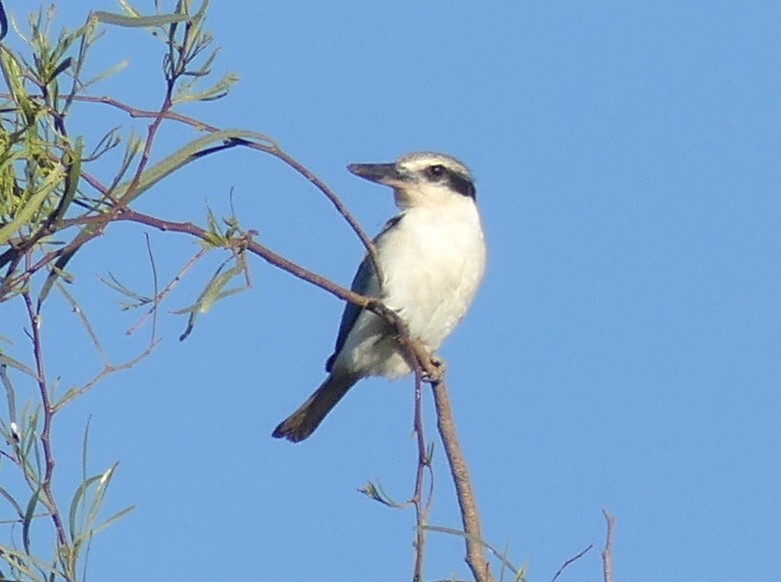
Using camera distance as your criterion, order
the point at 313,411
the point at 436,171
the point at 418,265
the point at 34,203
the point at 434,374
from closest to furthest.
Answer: the point at 34,203 < the point at 434,374 < the point at 418,265 < the point at 436,171 < the point at 313,411

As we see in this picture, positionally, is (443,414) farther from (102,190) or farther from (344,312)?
(344,312)

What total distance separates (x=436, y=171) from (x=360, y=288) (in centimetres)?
49

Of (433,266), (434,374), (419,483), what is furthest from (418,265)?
(419,483)

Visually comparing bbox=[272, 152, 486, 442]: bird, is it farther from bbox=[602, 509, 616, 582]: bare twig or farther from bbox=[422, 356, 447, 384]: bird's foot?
bbox=[602, 509, 616, 582]: bare twig

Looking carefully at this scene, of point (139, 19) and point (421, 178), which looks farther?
point (421, 178)

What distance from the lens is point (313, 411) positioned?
5254 mm

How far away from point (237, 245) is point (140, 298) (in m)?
0.23

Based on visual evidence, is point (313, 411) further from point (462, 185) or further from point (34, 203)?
point (34, 203)

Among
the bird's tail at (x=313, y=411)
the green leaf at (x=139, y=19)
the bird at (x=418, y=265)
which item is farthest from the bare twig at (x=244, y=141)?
the bird's tail at (x=313, y=411)

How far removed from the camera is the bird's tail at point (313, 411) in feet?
17.1

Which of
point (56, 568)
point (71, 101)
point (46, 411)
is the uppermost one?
point (71, 101)

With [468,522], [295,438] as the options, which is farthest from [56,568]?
[295,438]

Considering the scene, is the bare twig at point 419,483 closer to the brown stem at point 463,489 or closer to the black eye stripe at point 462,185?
the brown stem at point 463,489

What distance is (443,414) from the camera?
210 cm
